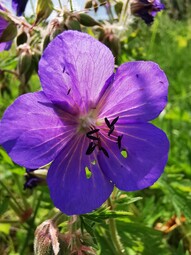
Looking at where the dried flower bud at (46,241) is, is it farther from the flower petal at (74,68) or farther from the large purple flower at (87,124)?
the flower petal at (74,68)

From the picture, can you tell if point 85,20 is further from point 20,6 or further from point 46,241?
point 46,241

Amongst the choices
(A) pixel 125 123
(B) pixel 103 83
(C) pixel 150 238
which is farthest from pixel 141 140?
(C) pixel 150 238

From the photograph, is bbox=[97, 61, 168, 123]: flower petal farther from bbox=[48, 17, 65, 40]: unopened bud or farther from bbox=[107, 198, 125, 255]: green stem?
bbox=[107, 198, 125, 255]: green stem

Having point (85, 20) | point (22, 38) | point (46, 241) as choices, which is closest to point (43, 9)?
point (85, 20)

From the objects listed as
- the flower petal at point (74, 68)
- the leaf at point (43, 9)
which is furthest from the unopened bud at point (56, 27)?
the flower petal at point (74, 68)

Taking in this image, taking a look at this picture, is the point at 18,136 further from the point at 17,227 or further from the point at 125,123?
the point at 17,227

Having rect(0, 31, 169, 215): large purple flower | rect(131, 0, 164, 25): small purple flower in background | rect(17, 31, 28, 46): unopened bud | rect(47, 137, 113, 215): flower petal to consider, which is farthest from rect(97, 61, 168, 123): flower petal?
rect(131, 0, 164, 25): small purple flower in background
